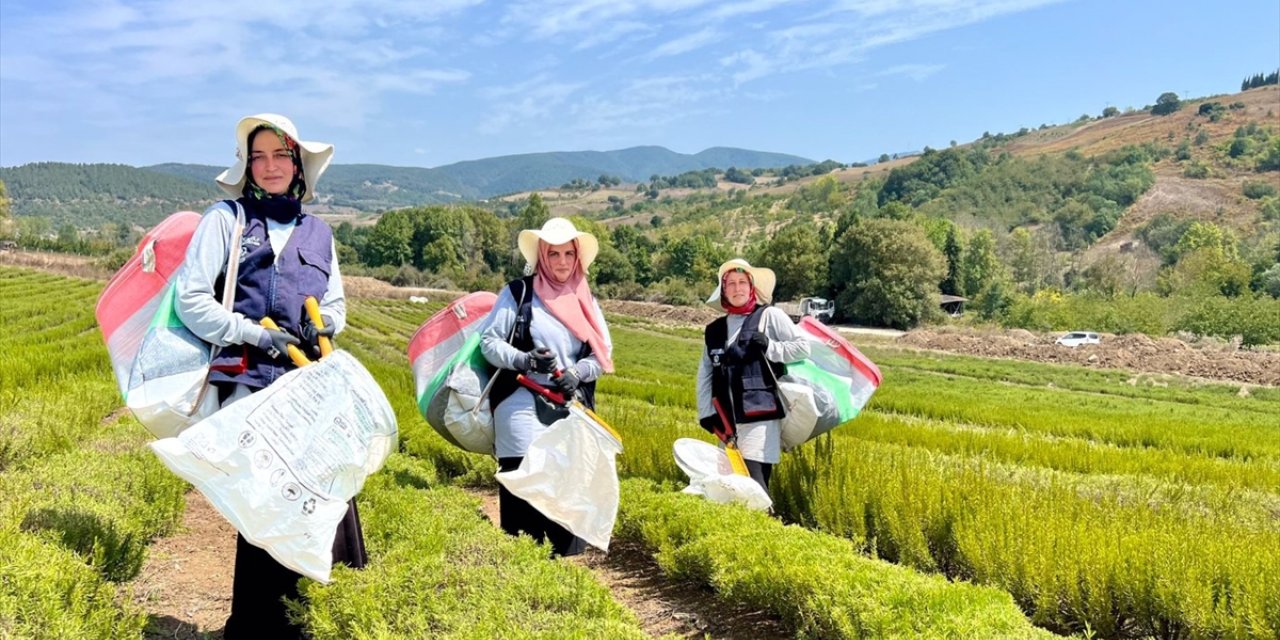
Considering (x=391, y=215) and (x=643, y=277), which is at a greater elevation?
(x=391, y=215)

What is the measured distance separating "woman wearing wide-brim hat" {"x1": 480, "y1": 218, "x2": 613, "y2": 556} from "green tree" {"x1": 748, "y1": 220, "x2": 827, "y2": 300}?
53518 millimetres

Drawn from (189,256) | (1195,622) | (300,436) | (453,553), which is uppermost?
(189,256)

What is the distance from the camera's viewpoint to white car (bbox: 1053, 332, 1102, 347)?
35.4 meters

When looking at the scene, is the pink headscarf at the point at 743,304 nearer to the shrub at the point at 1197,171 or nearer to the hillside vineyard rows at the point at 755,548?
the hillside vineyard rows at the point at 755,548

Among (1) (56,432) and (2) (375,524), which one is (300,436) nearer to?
(2) (375,524)

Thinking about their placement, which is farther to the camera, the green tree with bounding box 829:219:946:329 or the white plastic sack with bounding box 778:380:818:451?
the green tree with bounding box 829:219:946:329

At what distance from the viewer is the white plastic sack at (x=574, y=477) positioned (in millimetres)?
4273

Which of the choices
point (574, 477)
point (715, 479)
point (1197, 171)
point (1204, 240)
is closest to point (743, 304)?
point (715, 479)

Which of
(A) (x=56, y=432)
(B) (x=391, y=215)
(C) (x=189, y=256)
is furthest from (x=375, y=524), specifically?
(B) (x=391, y=215)

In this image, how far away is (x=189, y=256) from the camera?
128 inches

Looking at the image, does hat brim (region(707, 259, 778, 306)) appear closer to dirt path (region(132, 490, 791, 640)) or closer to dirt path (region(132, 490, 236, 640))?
dirt path (region(132, 490, 791, 640))

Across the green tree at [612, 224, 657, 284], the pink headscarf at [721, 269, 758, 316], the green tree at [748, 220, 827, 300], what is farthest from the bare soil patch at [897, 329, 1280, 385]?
the green tree at [612, 224, 657, 284]

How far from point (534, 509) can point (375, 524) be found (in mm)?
875

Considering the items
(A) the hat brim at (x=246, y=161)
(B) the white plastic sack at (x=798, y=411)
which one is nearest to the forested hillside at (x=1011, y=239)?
(B) the white plastic sack at (x=798, y=411)
